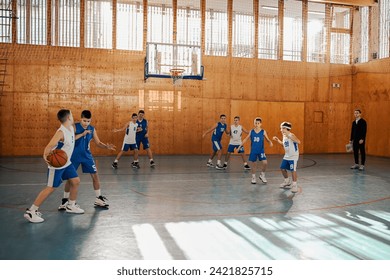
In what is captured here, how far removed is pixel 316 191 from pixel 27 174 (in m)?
7.73

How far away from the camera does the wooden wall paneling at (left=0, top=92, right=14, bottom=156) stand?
15.8 metres

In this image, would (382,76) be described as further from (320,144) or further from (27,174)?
(27,174)

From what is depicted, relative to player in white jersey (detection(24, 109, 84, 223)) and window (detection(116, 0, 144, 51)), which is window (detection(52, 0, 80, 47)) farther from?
player in white jersey (detection(24, 109, 84, 223))

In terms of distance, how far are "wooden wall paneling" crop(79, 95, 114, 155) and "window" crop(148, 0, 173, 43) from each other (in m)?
3.37

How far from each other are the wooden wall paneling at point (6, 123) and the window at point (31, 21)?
2413mm

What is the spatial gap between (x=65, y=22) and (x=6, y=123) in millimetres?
4855

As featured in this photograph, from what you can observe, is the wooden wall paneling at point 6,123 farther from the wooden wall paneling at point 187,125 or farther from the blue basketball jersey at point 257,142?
the blue basketball jersey at point 257,142

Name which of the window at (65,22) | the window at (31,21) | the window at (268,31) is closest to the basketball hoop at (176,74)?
the window at (65,22)

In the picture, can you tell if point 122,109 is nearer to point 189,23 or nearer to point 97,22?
point 97,22

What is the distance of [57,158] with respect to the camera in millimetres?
5754

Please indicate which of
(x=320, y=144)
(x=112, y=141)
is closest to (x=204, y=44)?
(x=112, y=141)

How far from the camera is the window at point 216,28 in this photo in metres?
17.9

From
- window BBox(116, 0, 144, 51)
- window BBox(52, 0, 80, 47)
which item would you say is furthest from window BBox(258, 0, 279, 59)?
window BBox(52, 0, 80, 47)

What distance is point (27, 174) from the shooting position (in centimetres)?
1083
